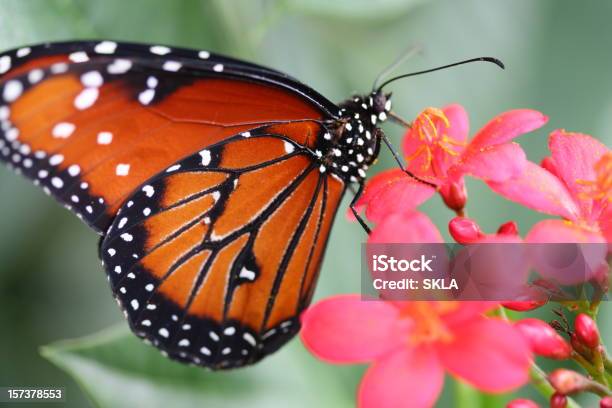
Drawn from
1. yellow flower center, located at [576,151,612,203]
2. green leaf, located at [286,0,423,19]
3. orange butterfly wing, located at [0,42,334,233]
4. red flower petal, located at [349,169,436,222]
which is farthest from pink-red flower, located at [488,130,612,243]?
green leaf, located at [286,0,423,19]

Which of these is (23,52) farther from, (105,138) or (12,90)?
(105,138)

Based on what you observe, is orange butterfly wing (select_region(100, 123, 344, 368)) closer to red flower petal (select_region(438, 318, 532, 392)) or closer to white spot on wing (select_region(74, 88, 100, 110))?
white spot on wing (select_region(74, 88, 100, 110))

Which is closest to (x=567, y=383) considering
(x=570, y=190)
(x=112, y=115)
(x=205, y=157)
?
(x=570, y=190)

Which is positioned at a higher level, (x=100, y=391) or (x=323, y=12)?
(x=323, y=12)

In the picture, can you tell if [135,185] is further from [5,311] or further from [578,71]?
[578,71]

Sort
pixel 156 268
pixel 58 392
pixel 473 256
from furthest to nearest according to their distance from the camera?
pixel 58 392 < pixel 156 268 < pixel 473 256

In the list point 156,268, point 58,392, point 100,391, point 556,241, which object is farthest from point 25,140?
point 556,241
